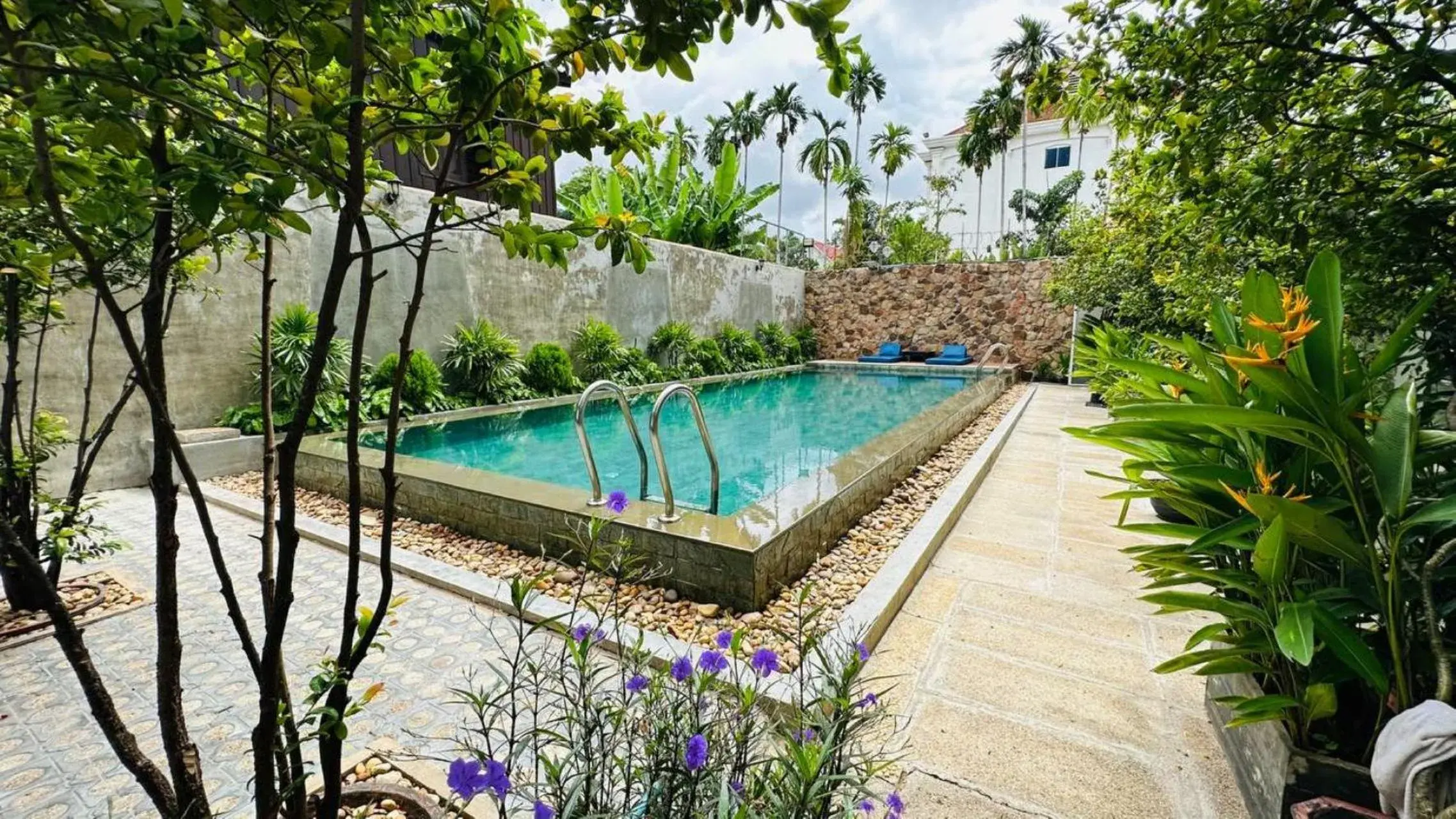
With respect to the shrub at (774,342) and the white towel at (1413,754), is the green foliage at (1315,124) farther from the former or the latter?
the shrub at (774,342)

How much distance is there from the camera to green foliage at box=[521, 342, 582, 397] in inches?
360

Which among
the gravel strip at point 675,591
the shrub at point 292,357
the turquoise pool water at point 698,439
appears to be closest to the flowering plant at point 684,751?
the gravel strip at point 675,591

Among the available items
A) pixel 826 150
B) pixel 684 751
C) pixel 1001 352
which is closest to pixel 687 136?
pixel 826 150

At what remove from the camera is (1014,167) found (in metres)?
28.1

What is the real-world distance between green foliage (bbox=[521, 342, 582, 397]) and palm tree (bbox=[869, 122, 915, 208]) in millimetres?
18794

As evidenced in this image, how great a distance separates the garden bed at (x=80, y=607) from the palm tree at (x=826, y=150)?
24.1 meters

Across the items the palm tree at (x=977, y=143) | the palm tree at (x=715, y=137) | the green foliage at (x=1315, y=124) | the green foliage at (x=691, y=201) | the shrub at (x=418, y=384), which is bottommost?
the shrub at (x=418, y=384)

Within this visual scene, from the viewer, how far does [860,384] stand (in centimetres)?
1275

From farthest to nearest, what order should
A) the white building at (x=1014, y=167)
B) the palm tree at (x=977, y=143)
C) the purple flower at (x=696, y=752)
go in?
the white building at (x=1014, y=167) < the palm tree at (x=977, y=143) < the purple flower at (x=696, y=752)

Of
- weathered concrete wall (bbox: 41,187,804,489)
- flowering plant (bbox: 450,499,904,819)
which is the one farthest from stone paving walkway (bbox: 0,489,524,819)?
weathered concrete wall (bbox: 41,187,804,489)

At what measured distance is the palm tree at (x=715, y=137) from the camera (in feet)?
87.6

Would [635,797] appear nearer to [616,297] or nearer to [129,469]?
[129,469]

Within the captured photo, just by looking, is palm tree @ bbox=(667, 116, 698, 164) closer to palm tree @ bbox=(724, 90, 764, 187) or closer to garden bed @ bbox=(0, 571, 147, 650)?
palm tree @ bbox=(724, 90, 764, 187)

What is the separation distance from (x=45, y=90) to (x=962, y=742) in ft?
8.13
